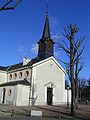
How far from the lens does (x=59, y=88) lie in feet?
132

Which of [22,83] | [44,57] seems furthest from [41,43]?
[22,83]

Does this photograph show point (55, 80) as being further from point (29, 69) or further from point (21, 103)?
point (21, 103)

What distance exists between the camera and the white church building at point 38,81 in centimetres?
3462

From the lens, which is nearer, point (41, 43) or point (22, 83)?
point (22, 83)

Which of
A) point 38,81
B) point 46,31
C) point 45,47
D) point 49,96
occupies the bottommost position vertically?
point 49,96

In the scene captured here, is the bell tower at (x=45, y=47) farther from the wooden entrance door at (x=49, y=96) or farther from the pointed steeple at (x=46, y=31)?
the wooden entrance door at (x=49, y=96)

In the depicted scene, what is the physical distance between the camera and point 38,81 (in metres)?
36.2

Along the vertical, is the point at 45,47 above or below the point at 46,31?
below

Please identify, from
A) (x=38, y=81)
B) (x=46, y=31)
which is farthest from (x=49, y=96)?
(x=46, y=31)

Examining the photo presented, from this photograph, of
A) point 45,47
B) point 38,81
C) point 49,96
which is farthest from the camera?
point 45,47

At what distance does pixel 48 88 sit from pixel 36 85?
3255mm

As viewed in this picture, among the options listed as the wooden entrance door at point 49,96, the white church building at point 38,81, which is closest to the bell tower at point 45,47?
the white church building at point 38,81

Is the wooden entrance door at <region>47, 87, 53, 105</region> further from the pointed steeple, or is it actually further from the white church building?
the pointed steeple

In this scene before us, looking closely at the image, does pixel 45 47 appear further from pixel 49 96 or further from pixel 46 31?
pixel 49 96
